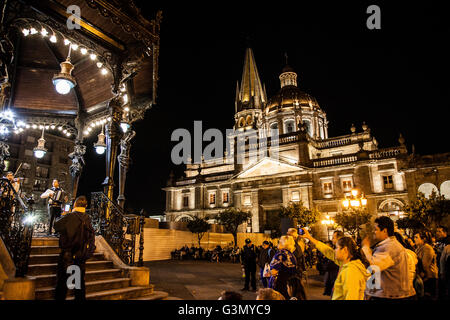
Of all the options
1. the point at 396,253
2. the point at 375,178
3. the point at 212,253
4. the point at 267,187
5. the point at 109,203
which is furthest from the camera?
the point at 267,187

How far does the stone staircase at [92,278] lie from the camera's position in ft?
16.0

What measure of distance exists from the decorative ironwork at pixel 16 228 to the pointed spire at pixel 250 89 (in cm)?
5840

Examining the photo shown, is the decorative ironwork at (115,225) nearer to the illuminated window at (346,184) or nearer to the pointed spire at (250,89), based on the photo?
the illuminated window at (346,184)

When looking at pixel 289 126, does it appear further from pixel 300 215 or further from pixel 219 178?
pixel 300 215

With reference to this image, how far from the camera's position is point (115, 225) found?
278 inches

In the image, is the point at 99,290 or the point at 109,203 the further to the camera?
the point at 109,203

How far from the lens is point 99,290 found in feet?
17.7

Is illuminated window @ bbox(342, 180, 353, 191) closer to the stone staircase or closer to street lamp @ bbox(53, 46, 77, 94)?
the stone staircase

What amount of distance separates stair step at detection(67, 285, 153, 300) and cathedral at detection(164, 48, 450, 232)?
1136 inches

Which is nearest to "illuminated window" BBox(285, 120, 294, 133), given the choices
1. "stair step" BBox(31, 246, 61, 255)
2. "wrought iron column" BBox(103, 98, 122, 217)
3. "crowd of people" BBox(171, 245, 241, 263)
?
"crowd of people" BBox(171, 245, 241, 263)

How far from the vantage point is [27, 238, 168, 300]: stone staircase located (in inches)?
192
